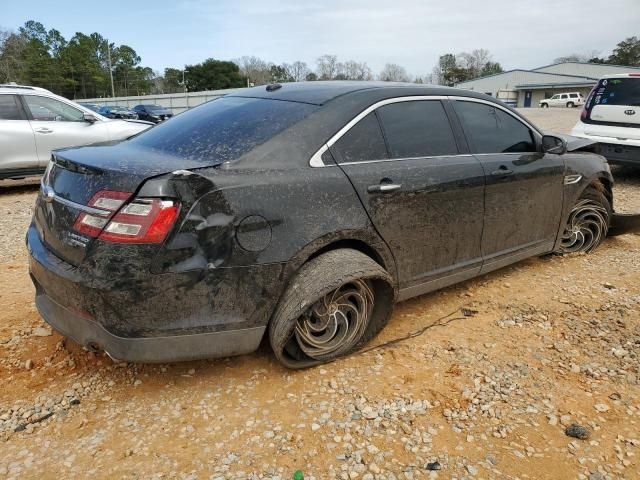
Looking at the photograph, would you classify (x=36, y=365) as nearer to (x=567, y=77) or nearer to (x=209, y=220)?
(x=209, y=220)

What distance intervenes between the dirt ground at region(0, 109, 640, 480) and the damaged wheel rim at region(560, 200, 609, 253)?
1219 mm

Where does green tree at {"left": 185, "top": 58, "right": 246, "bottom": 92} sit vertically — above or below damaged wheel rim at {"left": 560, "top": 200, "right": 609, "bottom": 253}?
above

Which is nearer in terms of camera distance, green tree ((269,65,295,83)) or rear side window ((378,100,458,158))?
rear side window ((378,100,458,158))

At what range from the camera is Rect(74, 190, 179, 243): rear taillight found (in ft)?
7.33

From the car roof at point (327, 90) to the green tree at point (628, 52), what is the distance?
93075 mm

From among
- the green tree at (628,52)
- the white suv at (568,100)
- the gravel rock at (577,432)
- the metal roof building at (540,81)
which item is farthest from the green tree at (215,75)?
the gravel rock at (577,432)

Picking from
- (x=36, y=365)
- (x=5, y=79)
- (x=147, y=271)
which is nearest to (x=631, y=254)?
(x=147, y=271)

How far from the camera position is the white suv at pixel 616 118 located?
7781 mm

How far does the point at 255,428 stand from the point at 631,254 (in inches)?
163

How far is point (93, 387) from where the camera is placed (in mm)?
2676

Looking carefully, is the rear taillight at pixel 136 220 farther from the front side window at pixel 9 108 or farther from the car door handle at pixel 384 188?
the front side window at pixel 9 108

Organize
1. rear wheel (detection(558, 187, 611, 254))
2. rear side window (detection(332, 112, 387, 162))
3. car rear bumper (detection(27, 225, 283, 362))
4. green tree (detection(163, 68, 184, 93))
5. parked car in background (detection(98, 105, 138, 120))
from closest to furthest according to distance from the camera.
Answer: car rear bumper (detection(27, 225, 283, 362)) < rear side window (detection(332, 112, 387, 162)) < rear wheel (detection(558, 187, 611, 254)) < parked car in background (detection(98, 105, 138, 120)) < green tree (detection(163, 68, 184, 93))

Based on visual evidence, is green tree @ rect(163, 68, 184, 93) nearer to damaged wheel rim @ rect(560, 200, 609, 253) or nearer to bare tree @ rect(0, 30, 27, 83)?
bare tree @ rect(0, 30, 27, 83)

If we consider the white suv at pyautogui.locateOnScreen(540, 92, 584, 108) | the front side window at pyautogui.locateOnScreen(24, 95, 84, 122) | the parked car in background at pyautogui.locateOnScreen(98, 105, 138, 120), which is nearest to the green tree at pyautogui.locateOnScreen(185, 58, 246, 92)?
the parked car in background at pyautogui.locateOnScreen(98, 105, 138, 120)
